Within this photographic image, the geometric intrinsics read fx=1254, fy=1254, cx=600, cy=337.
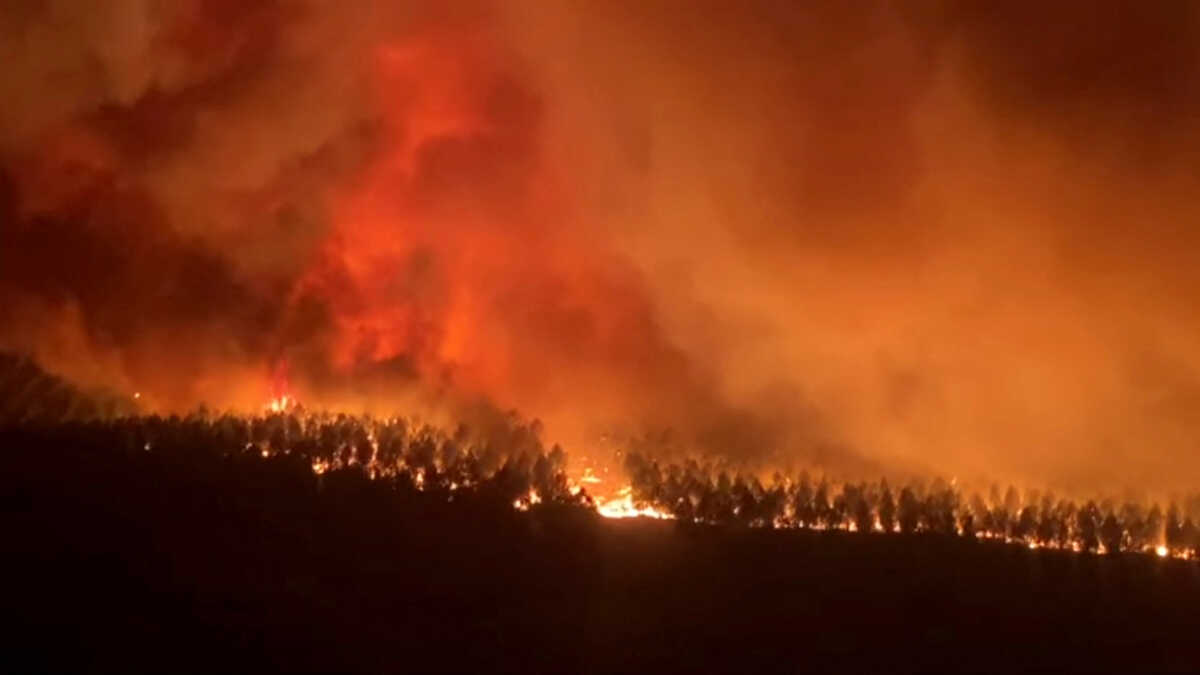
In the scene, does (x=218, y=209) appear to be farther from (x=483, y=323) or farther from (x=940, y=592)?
(x=940, y=592)

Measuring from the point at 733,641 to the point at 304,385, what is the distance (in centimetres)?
541

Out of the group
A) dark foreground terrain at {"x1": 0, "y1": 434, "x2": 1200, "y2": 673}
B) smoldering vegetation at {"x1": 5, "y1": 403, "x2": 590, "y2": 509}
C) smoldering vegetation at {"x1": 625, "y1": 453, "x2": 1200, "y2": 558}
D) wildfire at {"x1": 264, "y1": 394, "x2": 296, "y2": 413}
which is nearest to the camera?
dark foreground terrain at {"x1": 0, "y1": 434, "x2": 1200, "y2": 673}

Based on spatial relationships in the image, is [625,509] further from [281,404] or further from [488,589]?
[281,404]

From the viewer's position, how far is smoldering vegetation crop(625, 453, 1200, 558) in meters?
8.90

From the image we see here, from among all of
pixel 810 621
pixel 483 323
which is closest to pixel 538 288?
pixel 483 323

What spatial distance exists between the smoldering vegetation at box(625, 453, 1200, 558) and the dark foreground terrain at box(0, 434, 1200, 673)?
25 cm

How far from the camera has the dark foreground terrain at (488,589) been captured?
7277 mm

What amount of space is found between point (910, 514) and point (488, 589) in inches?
124

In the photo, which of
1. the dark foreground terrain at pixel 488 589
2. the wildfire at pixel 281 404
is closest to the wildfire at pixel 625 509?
the dark foreground terrain at pixel 488 589

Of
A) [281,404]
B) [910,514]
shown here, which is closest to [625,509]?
[910,514]

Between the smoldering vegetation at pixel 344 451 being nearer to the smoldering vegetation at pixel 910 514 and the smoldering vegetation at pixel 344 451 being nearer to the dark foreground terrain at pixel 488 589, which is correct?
the dark foreground terrain at pixel 488 589

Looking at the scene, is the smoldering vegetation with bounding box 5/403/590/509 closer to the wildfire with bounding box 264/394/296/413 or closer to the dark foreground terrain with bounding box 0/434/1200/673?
the dark foreground terrain with bounding box 0/434/1200/673

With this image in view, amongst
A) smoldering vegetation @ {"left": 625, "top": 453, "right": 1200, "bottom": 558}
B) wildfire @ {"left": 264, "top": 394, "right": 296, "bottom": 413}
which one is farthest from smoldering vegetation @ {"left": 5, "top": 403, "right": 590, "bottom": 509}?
smoldering vegetation @ {"left": 625, "top": 453, "right": 1200, "bottom": 558}

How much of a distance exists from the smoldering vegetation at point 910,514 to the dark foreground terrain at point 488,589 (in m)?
0.25
